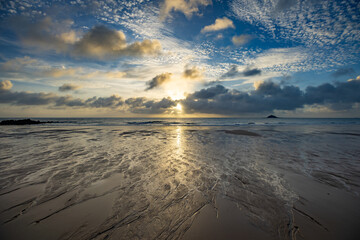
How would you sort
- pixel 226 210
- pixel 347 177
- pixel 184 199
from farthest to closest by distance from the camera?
pixel 347 177 < pixel 184 199 < pixel 226 210

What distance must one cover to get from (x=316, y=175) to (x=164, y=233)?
7.83 metres

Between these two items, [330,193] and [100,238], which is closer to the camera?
[100,238]

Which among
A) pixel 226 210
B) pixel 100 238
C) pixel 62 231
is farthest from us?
pixel 226 210

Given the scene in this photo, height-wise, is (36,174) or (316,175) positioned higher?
(36,174)

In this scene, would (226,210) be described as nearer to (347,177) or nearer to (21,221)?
(21,221)

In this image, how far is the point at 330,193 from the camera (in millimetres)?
5379

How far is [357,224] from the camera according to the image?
12.5 feet

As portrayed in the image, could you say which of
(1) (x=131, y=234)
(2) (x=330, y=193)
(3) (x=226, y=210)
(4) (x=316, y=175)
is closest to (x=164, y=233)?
(1) (x=131, y=234)

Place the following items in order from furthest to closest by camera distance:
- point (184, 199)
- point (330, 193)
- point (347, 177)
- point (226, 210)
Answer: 1. point (347, 177)
2. point (330, 193)
3. point (184, 199)
4. point (226, 210)

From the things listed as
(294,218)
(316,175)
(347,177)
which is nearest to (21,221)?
(294,218)

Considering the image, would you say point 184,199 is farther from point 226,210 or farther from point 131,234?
point 131,234

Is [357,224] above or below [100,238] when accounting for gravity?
below

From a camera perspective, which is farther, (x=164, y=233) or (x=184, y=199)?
(x=184, y=199)

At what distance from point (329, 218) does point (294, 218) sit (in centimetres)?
98
